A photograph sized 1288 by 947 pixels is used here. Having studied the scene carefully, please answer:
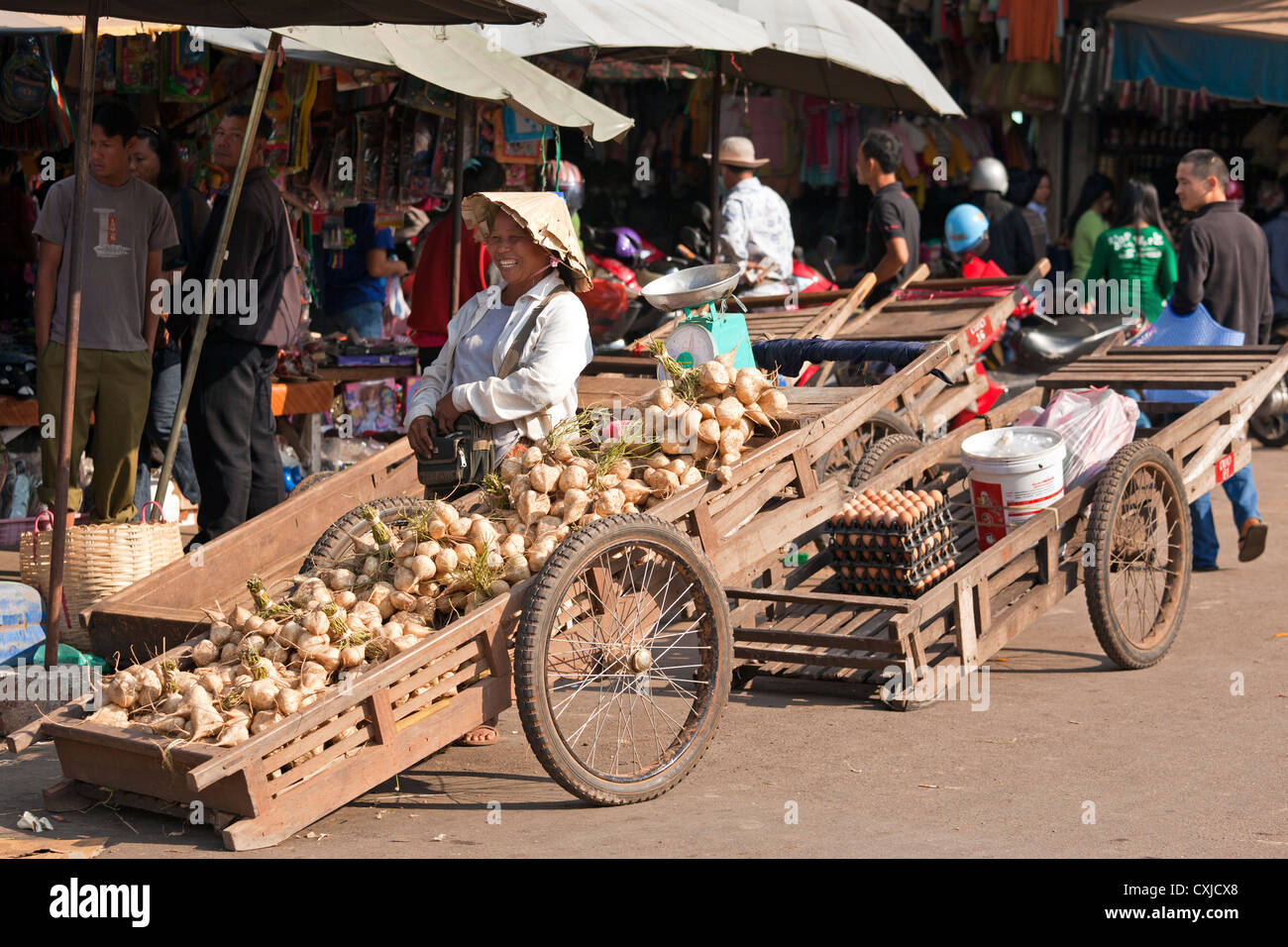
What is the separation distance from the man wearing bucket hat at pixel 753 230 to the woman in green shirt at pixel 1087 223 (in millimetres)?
3984

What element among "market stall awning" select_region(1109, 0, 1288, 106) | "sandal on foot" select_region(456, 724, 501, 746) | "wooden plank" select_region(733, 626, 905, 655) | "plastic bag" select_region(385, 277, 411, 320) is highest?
"market stall awning" select_region(1109, 0, 1288, 106)

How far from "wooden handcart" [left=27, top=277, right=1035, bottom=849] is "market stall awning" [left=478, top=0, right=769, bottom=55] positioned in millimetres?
2983

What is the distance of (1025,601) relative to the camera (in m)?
5.75

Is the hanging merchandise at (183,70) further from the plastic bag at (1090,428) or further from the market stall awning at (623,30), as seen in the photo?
the plastic bag at (1090,428)

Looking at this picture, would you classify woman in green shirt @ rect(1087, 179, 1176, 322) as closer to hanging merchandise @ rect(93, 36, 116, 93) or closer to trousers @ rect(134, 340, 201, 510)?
trousers @ rect(134, 340, 201, 510)

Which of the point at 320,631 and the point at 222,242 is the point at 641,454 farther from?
the point at 222,242

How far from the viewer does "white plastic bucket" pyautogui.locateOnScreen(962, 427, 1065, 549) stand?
5.97 meters

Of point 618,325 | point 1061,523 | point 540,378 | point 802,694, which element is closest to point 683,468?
point 540,378

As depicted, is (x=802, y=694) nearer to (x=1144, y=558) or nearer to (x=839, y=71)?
(x=1144, y=558)

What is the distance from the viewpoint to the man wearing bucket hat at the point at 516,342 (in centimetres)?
516

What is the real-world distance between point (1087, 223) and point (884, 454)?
656 centimetres

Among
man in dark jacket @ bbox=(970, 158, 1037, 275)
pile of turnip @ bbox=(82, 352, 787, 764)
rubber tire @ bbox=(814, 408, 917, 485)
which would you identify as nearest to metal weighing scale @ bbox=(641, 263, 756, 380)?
pile of turnip @ bbox=(82, 352, 787, 764)

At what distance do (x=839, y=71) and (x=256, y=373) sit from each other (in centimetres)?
533

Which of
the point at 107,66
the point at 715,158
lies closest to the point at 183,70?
the point at 107,66
